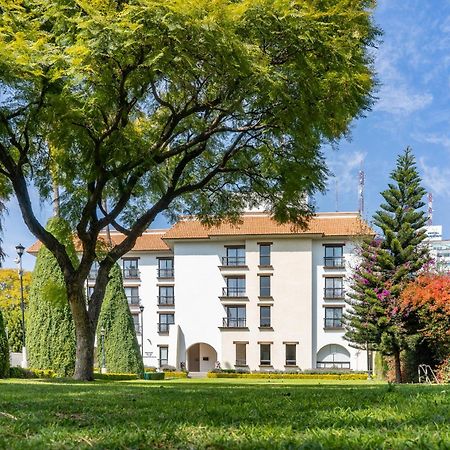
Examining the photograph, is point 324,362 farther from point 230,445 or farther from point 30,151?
point 230,445

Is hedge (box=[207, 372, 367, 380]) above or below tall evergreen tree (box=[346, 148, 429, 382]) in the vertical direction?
below

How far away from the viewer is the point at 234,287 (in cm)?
4022

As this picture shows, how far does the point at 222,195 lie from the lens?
1595 cm

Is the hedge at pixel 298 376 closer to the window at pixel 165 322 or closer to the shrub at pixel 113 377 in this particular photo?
the window at pixel 165 322

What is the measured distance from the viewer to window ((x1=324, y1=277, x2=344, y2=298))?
38.8 meters

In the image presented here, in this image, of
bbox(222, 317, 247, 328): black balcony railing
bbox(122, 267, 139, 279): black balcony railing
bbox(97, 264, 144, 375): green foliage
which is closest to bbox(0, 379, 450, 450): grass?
bbox(97, 264, 144, 375): green foliage

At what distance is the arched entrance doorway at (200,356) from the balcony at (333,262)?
9726 mm

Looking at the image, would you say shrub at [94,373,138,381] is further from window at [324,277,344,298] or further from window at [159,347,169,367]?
window at [324,277,344,298]

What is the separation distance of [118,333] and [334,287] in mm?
18531

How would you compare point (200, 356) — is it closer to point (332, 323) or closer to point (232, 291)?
point (232, 291)

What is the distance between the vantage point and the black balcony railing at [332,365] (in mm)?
37812

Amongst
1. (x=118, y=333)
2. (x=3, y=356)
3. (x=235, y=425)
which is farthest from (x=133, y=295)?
(x=235, y=425)

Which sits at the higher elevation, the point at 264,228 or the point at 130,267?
the point at 264,228

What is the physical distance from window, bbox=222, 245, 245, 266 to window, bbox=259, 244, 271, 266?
123 centimetres
